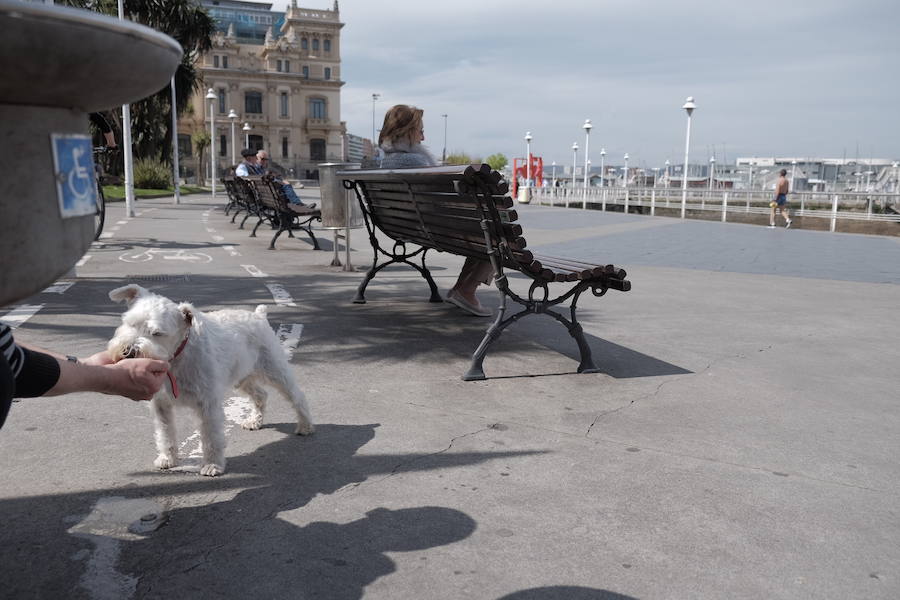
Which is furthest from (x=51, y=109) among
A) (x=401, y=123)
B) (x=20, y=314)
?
(x=20, y=314)

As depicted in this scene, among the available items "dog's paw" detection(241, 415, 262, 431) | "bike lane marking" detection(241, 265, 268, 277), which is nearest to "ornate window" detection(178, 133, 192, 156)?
"bike lane marking" detection(241, 265, 268, 277)

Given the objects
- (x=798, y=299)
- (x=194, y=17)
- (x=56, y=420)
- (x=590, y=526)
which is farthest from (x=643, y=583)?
(x=194, y=17)

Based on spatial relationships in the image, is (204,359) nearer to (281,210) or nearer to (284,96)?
(281,210)

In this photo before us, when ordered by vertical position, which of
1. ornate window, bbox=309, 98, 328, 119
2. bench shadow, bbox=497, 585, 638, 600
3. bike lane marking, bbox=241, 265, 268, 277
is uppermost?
ornate window, bbox=309, 98, 328, 119

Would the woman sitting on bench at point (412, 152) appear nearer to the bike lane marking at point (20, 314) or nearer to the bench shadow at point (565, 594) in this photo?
the bike lane marking at point (20, 314)

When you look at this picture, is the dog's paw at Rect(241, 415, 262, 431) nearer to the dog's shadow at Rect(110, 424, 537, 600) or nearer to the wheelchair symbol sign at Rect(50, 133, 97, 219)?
the dog's shadow at Rect(110, 424, 537, 600)

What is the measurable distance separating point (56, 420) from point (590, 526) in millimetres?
2653

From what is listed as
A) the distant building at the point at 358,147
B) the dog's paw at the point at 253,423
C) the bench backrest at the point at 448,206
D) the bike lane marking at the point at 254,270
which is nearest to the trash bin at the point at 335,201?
the bike lane marking at the point at 254,270

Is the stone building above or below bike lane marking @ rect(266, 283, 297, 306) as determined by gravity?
above

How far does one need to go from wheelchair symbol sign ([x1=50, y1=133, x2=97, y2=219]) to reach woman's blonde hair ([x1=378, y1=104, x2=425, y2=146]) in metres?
5.14

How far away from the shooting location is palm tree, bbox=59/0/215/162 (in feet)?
135

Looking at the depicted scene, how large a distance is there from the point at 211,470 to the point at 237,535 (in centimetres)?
60

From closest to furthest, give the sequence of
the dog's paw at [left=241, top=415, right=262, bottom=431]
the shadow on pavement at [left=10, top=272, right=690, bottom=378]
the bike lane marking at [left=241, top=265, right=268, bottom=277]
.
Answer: the dog's paw at [left=241, top=415, right=262, bottom=431] < the shadow on pavement at [left=10, top=272, right=690, bottom=378] < the bike lane marking at [left=241, top=265, right=268, bottom=277]

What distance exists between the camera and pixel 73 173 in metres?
1.33
